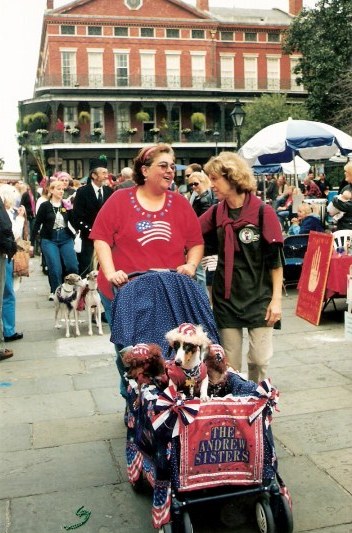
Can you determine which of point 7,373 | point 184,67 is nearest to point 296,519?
point 7,373

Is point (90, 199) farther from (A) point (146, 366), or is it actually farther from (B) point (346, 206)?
(A) point (146, 366)

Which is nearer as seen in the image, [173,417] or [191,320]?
[173,417]

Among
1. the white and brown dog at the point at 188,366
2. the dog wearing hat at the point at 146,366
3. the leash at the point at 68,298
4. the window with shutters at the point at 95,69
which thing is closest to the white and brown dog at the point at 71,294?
the leash at the point at 68,298

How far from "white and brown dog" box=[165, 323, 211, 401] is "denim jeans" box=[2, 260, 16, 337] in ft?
14.9

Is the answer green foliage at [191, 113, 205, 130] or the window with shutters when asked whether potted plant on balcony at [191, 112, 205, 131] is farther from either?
the window with shutters

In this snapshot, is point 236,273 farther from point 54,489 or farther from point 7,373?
point 7,373

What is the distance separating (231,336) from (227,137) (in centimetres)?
4607

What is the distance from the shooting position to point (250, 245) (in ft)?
13.0

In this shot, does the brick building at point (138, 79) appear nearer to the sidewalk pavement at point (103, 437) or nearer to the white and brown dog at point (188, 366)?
the sidewalk pavement at point (103, 437)

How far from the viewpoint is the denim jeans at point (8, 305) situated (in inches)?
287

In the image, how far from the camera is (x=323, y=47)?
3462cm

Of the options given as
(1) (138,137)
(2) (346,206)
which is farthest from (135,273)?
(1) (138,137)

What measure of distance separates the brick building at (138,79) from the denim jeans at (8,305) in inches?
1507

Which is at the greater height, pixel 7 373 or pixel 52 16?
pixel 52 16
